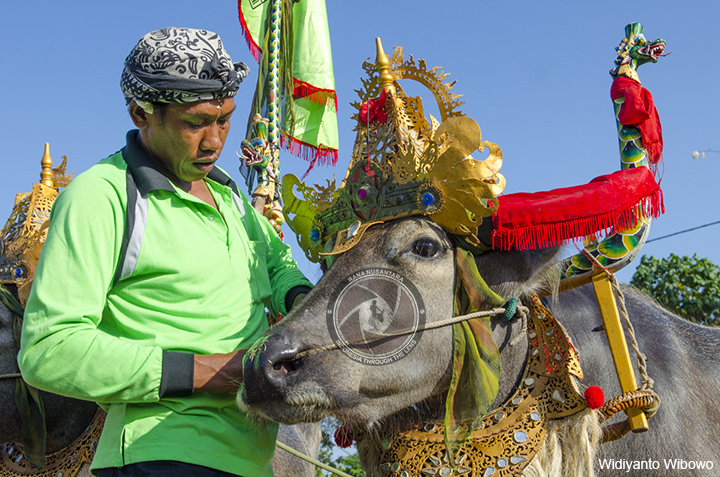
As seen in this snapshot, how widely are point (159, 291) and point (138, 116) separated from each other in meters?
0.65

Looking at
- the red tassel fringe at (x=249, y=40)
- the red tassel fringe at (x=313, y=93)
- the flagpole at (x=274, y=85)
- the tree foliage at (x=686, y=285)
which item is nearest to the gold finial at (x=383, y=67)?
the flagpole at (x=274, y=85)

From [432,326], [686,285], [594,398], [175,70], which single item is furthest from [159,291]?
[686,285]

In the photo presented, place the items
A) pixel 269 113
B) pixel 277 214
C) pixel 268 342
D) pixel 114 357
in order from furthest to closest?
pixel 269 113 < pixel 277 214 < pixel 268 342 < pixel 114 357

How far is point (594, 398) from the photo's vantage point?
2.69 m

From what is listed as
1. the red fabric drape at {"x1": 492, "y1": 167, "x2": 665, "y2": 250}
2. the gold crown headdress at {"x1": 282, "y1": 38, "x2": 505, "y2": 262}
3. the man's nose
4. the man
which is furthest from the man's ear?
the red fabric drape at {"x1": 492, "y1": 167, "x2": 665, "y2": 250}

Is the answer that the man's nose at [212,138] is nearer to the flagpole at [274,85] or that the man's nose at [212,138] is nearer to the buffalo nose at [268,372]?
the buffalo nose at [268,372]

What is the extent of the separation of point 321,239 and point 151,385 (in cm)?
112

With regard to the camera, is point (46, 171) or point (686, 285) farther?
point (686, 285)

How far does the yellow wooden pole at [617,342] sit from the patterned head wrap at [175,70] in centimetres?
176

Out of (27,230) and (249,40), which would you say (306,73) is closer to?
(249,40)

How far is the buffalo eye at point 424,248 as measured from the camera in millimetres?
2689

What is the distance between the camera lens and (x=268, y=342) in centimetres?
229

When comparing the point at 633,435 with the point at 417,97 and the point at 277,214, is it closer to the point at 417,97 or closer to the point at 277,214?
the point at 417,97

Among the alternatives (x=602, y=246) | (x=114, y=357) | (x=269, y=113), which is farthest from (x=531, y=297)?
(x=269, y=113)
